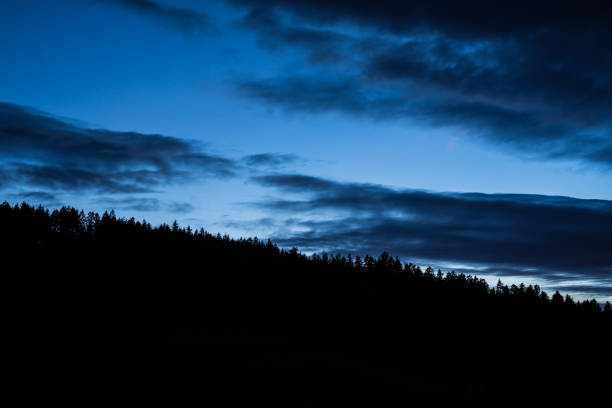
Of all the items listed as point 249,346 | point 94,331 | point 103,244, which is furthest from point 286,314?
point 103,244

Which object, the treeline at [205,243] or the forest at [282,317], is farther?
the treeline at [205,243]

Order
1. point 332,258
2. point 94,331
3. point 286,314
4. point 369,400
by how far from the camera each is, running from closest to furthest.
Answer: point 369,400 → point 94,331 → point 286,314 → point 332,258

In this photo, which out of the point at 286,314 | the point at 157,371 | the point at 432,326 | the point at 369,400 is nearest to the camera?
the point at 369,400

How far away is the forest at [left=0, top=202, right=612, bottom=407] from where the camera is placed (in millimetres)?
70625

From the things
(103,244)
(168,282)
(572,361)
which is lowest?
(572,361)

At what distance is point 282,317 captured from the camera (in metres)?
106

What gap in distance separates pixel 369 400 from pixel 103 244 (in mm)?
88583

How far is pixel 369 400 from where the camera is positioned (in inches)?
1965

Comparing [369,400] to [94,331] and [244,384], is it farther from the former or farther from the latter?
[94,331]

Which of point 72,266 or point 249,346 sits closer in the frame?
point 249,346

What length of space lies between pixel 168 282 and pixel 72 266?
22821 mm

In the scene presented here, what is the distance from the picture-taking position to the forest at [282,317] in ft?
232

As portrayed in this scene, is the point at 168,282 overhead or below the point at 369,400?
overhead

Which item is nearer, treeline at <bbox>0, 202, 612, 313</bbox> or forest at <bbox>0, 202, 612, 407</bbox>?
forest at <bbox>0, 202, 612, 407</bbox>
